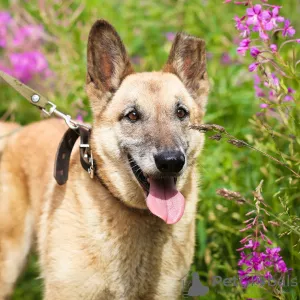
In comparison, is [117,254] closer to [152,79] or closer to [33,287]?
[152,79]

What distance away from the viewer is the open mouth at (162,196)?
2.97 meters

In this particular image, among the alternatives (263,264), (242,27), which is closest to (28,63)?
(242,27)

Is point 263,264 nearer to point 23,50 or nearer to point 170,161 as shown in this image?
point 170,161

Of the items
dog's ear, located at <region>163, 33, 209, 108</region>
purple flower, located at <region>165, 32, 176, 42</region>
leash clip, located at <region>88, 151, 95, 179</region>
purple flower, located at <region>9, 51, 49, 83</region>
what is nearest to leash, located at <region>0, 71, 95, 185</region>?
leash clip, located at <region>88, 151, 95, 179</region>

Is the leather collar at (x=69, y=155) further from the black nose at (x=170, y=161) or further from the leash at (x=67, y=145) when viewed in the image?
the black nose at (x=170, y=161)

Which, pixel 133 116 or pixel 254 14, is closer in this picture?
pixel 254 14

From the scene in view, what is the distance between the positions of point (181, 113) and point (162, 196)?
55cm

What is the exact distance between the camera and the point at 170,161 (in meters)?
2.86

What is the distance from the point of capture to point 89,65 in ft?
11.0

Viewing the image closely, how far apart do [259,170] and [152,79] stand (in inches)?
52.1

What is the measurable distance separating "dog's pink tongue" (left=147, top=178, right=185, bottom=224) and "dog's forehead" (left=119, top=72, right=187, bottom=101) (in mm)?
510

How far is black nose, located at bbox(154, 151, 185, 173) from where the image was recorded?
286 centimetres

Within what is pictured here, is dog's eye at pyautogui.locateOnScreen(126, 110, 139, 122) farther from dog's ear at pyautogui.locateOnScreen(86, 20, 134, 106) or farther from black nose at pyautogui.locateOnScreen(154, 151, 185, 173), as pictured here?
black nose at pyautogui.locateOnScreen(154, 151, 185, 173)

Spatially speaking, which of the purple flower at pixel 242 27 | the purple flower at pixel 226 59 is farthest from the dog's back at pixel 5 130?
the purple flower at pixel 226 59
